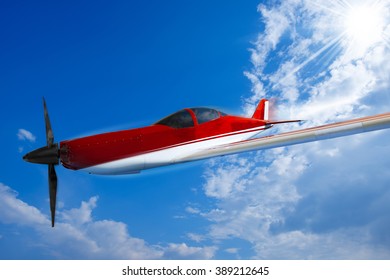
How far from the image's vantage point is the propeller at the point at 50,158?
328 inches

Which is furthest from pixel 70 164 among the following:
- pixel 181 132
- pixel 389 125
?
pixel 389 125

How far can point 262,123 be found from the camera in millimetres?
13469

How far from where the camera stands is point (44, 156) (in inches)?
331

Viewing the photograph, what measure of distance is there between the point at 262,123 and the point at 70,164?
25.5 ft

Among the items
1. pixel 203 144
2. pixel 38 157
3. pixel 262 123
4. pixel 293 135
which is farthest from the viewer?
pixel 262 123

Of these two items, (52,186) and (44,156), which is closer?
(44,156)

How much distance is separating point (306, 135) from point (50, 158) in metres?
6.68

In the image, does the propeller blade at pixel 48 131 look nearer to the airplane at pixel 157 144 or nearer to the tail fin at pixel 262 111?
the airplane at pixel 157 144

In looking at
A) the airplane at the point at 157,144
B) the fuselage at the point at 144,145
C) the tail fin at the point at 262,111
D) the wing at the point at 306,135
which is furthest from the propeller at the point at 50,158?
the tail fin at the point at 262,111

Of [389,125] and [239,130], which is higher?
[239,130]

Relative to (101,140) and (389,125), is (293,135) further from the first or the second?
(101,140)

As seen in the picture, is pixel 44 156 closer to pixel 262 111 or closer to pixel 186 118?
pixel 186 118

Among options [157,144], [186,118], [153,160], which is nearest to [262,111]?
[186,118]
